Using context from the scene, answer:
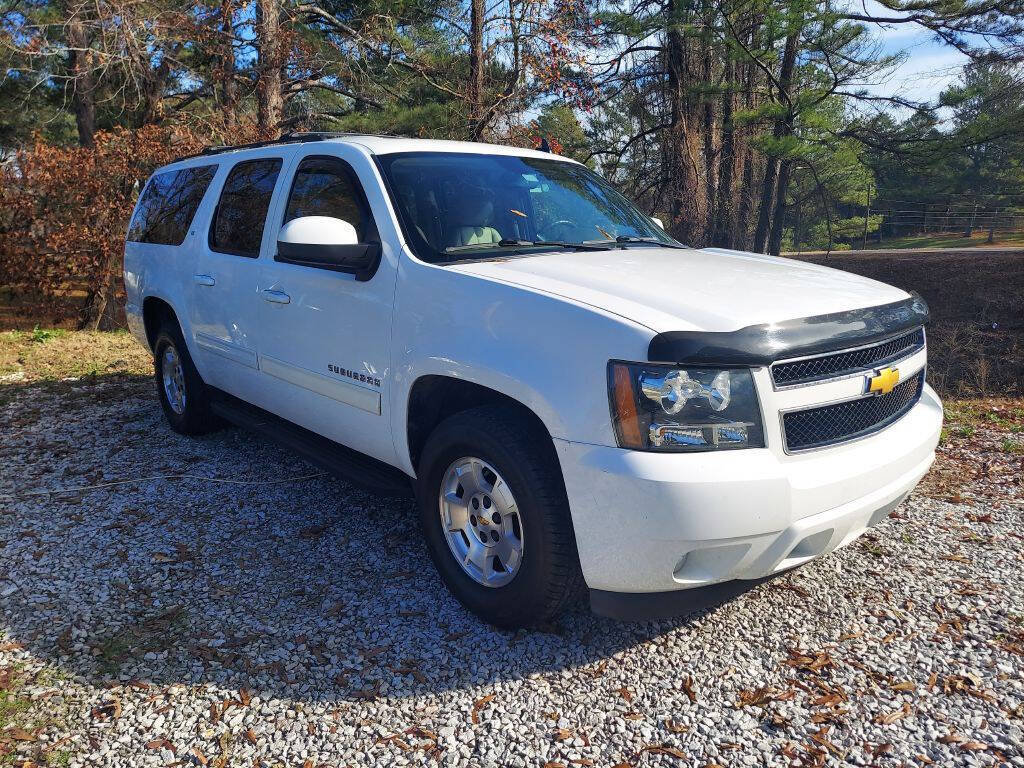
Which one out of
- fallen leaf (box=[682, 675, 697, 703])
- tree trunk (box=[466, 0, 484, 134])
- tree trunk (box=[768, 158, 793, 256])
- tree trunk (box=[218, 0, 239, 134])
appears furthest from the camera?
tree trunk (box=[768, 158, 793, 256])

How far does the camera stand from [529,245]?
12.0ft

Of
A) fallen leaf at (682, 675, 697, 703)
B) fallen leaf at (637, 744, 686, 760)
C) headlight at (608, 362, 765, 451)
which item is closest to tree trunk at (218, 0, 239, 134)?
headlight at (608, 362, 765, 451)

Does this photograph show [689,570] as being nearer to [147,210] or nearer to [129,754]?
[129,754]

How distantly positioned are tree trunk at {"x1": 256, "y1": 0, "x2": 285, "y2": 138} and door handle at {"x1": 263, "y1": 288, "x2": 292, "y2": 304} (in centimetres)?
917

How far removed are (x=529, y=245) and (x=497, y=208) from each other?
315 mm

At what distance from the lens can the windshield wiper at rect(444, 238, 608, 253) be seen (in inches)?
137

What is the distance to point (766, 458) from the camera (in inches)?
100.0

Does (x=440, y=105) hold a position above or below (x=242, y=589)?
above

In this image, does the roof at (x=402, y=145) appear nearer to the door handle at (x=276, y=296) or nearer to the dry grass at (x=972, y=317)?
the door handle at (x=276, y=296)

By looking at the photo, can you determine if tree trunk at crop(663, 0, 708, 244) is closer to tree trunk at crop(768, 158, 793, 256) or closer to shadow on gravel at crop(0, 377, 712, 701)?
tree trunk at crop(768, 158, 793, 256)

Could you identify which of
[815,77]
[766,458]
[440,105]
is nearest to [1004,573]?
[766,458]

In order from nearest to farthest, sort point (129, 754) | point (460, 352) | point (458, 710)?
point (129, 754) → point (458, 710) → point (460, 352)

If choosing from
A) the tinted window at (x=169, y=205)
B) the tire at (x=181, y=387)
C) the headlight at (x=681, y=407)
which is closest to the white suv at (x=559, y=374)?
the headlight at (x=681, y=407)

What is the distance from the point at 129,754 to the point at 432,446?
1.49 meters
